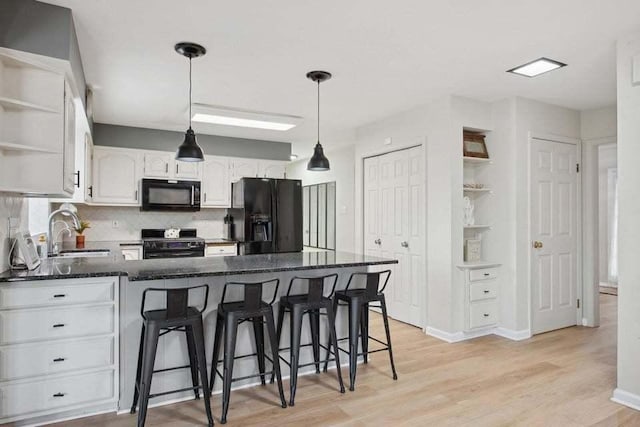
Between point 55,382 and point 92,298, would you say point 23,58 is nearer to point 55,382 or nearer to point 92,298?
point 92,298

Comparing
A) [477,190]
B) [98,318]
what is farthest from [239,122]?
[98,318]

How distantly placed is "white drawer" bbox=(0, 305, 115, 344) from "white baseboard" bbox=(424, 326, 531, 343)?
302cm

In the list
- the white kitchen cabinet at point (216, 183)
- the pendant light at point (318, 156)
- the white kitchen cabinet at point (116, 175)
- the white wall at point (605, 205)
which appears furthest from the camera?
the white wall at point (605, 205)

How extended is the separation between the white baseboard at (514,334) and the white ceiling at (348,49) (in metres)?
2.39

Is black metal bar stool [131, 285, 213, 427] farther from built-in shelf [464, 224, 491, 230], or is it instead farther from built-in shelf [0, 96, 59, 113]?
built-in shelf [464, 224, 491, 230]

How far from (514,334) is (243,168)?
13.6 ft

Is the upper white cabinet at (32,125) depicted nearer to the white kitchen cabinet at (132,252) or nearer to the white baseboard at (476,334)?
the white kitchen cabinet at (132,252)

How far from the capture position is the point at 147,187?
525 centimetres

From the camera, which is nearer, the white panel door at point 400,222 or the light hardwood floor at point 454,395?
the light hardwood floor at point 454,395

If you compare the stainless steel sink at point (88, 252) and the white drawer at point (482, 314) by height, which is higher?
the stainless steel sink at point (88, 252)

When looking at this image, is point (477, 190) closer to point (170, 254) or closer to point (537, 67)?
point (537, 67)

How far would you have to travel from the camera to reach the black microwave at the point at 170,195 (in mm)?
5258

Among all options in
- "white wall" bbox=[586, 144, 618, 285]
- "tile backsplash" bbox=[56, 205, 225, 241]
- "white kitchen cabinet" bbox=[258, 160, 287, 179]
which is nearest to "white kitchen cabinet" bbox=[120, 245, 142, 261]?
"tile backsplash" bbox=[56, 205, 225, 241]

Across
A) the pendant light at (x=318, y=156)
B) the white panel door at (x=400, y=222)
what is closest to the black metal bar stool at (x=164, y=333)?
the pendant light at (x=318, y=156)
